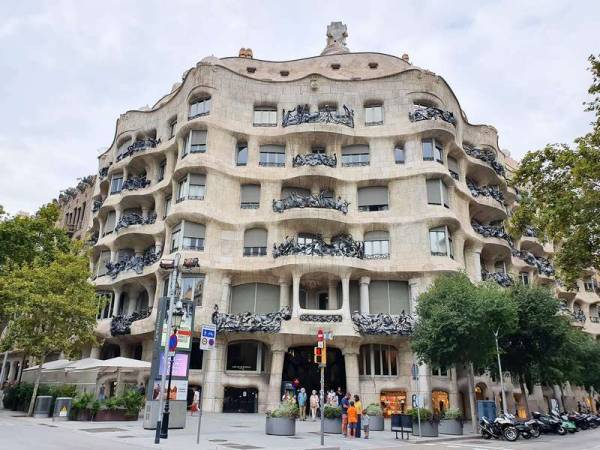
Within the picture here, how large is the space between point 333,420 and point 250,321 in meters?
10.7

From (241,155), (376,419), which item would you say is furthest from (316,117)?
(376,419)

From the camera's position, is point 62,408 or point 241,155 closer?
point 62,408

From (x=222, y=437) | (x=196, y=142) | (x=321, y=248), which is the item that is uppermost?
(x=196, y=142)

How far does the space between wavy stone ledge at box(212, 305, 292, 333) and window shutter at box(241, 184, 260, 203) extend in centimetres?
854

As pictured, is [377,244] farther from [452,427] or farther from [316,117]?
[452,427]

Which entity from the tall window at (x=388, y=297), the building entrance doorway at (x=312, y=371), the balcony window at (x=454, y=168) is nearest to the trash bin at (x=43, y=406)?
the building entrance doorway at (x=312, y=371)

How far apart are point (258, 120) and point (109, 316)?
1889 centimetres

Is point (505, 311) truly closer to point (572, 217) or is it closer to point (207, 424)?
point (572, 217)

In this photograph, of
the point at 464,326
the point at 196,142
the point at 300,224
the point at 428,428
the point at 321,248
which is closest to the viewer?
the point at 428,428

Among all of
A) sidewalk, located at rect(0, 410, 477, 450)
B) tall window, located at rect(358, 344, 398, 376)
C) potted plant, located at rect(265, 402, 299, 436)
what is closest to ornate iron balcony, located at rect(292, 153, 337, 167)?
tall window, located at rect(358, 344, 398, 376)

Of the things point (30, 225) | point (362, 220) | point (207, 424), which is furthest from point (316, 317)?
point (30, 225)

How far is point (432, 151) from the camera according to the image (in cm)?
3566

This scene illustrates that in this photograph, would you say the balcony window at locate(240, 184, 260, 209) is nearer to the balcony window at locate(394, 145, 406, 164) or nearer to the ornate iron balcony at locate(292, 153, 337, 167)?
the ornate iron balcony at locate(292, 153, 337, 167)

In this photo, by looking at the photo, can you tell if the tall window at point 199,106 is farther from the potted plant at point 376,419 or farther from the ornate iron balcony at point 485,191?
the potted plant at point 376,419
